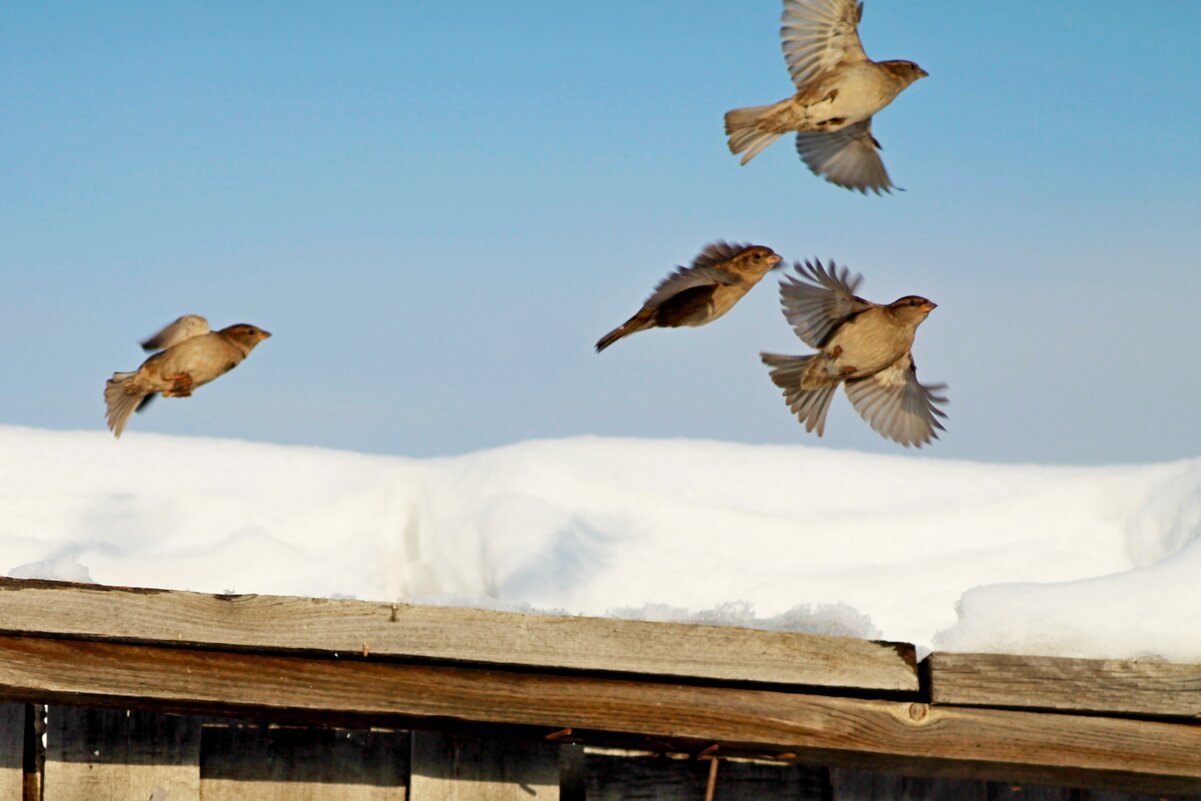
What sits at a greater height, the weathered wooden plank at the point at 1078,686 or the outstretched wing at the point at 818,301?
the outstretched wing at the point at 818,301

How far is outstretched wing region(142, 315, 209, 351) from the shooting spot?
13.9ft

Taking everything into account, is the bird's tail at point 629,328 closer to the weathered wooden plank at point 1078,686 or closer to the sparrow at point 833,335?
the sparrow at point 833,335

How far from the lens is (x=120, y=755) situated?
9.98 ft

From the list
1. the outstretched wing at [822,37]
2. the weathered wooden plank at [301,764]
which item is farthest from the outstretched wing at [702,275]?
the weathered wooden plank at [301,764]

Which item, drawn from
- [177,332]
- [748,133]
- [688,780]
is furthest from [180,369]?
[688,780]

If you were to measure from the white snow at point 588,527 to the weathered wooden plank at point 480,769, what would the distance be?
31 centimetres

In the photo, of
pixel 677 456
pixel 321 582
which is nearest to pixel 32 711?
pixel 321 582

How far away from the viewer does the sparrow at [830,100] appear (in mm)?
3977

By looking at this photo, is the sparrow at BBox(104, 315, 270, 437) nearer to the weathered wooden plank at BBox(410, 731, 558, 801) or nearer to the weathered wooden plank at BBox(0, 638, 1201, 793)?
the weathered wooden plank at BBox(0, 638, 1201, 793)

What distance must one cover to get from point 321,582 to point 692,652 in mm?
1621

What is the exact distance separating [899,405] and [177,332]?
2.22m

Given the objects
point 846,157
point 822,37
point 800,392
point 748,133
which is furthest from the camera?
point 846,157

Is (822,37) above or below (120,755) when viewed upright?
above

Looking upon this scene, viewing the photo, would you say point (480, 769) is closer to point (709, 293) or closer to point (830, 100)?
point (709, 293)
